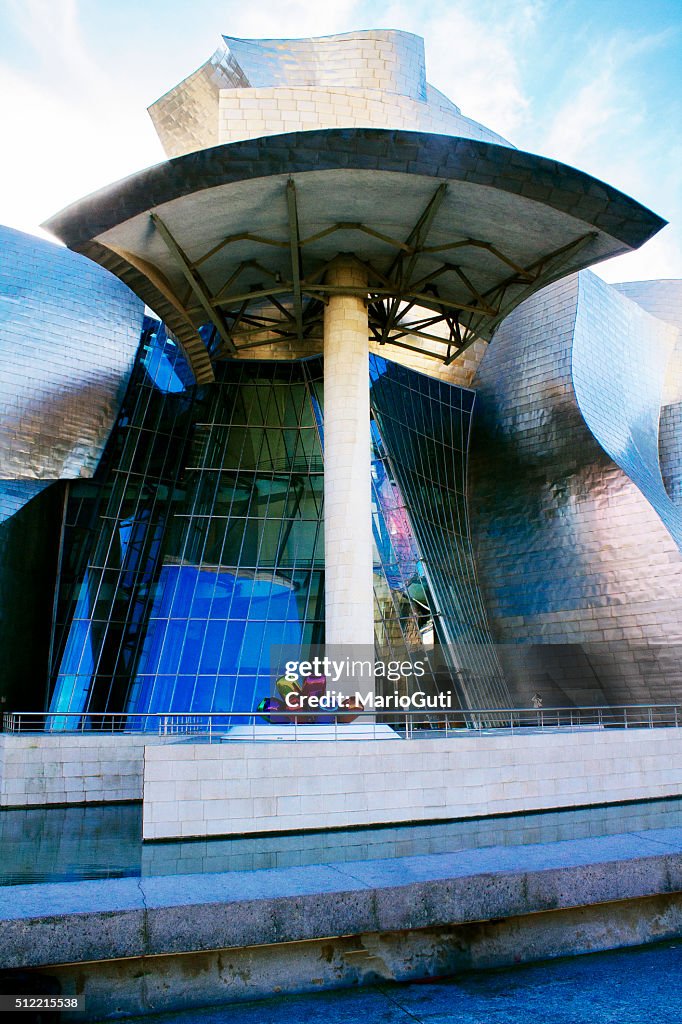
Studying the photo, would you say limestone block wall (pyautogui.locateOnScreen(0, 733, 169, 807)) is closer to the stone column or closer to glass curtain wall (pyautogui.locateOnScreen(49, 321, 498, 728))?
the stone column

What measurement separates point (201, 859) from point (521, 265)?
16.6 meters

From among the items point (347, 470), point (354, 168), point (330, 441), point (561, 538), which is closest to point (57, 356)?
point (330, 441)

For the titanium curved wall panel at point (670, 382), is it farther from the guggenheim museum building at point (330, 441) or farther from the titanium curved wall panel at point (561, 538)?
the titanium curved wall panel at point (561, 538)

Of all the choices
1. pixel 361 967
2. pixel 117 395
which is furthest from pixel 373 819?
pixel 117 395

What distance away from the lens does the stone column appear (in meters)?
20.0

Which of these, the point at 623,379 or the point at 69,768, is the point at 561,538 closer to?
the point at 623,379

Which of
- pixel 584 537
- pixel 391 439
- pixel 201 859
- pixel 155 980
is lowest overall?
pixel 155 980

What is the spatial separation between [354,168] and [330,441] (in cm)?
628

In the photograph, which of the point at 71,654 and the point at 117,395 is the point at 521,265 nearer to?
the point at 117,395

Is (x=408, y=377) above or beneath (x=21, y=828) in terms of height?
above

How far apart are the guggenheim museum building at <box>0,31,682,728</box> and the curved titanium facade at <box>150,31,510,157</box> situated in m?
0.07

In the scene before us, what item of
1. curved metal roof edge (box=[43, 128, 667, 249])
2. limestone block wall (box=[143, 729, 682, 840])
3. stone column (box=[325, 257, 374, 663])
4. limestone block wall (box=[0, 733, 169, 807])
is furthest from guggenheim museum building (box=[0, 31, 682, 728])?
limestone block wall (box=[143, 729, 682, 840])

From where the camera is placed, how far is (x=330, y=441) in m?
21.2

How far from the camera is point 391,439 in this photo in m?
27.7
